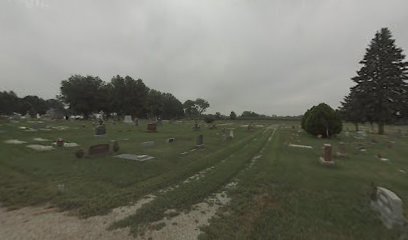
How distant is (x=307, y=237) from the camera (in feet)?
16.7

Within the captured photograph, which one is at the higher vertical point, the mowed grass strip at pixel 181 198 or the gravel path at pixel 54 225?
the mowed grass strip at pixel 181 198

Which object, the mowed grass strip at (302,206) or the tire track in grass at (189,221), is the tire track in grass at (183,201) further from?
the mowed grass strip at (302,206)

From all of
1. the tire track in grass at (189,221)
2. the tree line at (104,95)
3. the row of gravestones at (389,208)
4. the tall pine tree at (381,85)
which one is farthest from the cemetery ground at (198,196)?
the tree line at (104,95)

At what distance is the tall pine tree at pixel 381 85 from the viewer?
3416 cm

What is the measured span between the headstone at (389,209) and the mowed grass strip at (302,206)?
19 cm

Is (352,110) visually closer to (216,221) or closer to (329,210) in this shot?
(329,210)

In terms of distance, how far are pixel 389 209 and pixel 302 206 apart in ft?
6.71

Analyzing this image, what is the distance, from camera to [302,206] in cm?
684

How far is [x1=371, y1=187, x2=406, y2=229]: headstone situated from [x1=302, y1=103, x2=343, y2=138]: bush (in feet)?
67.9

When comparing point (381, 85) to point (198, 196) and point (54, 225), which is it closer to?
point (198, 196)

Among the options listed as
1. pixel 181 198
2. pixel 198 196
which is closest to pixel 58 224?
pixel 181 198

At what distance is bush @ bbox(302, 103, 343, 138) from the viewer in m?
25.4

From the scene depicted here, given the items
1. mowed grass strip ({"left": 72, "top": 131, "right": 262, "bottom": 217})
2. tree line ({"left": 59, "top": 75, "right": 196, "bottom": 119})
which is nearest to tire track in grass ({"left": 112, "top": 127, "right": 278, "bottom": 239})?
mowed grass strip ({"left": 72, "top": 131, "right": 262, "bottom": 217})

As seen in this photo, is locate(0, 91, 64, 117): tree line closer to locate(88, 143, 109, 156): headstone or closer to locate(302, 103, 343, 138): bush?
locate(88, 143, 109, 156): headstone
